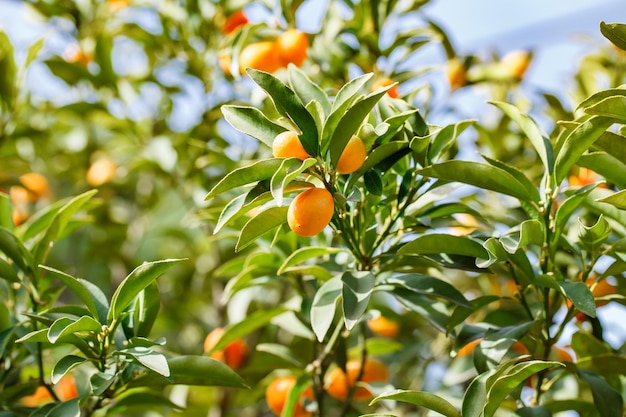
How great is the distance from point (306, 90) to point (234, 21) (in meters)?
0.85

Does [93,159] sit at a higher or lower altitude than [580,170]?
lower

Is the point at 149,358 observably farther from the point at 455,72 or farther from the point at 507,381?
the point at 455,72

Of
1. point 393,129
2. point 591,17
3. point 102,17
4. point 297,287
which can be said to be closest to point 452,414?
point 393,129

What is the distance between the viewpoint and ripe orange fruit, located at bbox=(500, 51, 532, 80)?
1.77 meters

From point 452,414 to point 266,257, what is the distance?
413 millimetres

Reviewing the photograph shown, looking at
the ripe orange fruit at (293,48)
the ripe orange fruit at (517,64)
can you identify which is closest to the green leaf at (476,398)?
the ripe orange fruit at (293,48)

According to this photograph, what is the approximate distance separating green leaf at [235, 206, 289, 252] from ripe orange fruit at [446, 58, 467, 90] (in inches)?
36.5

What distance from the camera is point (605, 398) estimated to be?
36.5 inches

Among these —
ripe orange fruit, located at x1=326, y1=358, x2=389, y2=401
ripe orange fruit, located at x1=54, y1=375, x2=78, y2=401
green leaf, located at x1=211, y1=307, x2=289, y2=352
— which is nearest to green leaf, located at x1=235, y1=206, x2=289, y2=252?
green leaf, located at x1=211, y1=307, x2=289, y2=352

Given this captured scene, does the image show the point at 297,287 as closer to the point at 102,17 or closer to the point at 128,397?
the point at 128,397

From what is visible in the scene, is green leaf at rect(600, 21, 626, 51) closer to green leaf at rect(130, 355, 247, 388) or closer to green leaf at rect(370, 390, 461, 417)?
green leaf at rect(370, 390, 461, 417)

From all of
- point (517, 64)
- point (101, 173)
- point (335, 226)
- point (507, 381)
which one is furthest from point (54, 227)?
point (517, 64)

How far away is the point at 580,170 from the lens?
1.32 meters

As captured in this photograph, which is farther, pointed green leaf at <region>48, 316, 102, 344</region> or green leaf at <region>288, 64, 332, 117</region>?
green leaf at <region>288, 64, 332, 117</region>
